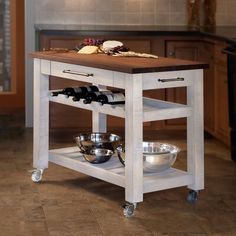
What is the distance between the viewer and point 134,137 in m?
3.90

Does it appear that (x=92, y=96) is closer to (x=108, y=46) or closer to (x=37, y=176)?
(x=108, y=46)

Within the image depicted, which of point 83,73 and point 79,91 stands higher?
point 83,73

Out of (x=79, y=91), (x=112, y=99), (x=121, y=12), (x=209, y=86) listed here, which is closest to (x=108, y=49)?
(x=79, y=91)

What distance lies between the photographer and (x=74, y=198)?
4.36 meters

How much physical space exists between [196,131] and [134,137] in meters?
0.46

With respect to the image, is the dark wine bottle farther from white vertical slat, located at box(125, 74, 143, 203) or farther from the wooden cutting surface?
white vertical slat, located at box(125, 74, 143, 203)

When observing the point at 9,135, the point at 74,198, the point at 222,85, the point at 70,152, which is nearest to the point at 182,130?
the point at 222,85

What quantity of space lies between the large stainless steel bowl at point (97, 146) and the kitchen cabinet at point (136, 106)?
0.16 ft

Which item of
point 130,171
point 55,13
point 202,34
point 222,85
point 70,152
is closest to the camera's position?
point 130,171

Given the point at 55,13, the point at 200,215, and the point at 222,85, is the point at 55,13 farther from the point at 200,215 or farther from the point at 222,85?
the point at 200,215

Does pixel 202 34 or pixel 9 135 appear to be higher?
pixel 202 34

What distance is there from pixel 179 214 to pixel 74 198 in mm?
686

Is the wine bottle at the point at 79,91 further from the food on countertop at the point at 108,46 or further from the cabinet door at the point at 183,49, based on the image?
the cabinet door at the point at 183,49

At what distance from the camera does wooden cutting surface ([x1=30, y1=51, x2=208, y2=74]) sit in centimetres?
387
